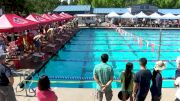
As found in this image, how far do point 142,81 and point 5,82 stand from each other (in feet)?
7.44

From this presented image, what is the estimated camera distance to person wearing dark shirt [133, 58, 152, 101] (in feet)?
17.9

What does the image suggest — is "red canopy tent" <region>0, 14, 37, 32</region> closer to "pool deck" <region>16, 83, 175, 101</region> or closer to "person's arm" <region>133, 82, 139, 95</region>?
"pool deck" <region>16, 83, 175, 101</region>

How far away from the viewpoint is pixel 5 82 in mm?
5547

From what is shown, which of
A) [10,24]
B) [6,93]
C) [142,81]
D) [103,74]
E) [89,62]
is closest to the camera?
[142,81]

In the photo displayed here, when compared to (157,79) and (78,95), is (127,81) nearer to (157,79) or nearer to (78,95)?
(157,79)

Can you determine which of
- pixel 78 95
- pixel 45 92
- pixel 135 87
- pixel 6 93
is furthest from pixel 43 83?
pixel 78 95

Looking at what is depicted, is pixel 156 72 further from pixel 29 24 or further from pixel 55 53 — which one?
pixel 55 53

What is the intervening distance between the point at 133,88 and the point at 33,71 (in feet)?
23.5

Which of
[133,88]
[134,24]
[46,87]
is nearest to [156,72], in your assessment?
[133,88]

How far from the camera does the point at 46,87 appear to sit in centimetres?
452

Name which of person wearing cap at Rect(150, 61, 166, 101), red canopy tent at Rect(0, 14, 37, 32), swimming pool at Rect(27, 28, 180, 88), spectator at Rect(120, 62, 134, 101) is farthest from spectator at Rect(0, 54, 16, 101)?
red canopy tent at Rect(0, 14, 37, 32)

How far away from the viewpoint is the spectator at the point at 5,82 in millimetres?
5453

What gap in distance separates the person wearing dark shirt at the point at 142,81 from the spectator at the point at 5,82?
206 cm

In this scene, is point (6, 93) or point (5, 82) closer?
point (5, 82)
